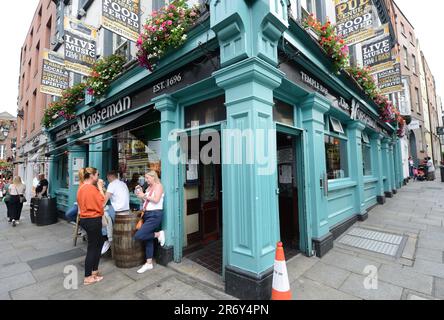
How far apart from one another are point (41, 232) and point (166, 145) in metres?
6.27

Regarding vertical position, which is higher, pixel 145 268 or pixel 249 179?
pixel 249 179

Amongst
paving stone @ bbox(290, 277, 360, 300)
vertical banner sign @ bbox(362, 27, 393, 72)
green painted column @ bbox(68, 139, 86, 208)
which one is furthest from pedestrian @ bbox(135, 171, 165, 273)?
vertical banner sign @ bbox(362, 27, 393, 72)

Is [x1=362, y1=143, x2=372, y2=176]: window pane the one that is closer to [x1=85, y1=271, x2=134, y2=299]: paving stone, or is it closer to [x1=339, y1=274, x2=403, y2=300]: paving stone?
[x1=339, y1=274, x2=403, y2=300]: paving stone

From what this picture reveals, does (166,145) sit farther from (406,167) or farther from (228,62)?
(406,167)

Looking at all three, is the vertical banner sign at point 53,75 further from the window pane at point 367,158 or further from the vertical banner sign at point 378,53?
the window pane at point 367,158

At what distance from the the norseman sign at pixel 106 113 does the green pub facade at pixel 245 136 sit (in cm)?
4

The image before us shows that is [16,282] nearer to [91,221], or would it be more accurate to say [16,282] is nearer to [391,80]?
[91,221]

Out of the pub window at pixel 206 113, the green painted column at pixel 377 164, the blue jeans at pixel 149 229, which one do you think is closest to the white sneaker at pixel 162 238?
the blue jeans at pixel 149 229

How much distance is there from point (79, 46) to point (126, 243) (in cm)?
609

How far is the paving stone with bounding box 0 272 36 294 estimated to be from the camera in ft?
11.5

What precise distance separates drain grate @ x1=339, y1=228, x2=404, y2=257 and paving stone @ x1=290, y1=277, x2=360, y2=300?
2130mm

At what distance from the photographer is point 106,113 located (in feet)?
21.5

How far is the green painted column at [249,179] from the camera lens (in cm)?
302

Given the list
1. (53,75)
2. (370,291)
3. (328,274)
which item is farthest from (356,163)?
(53,75)
